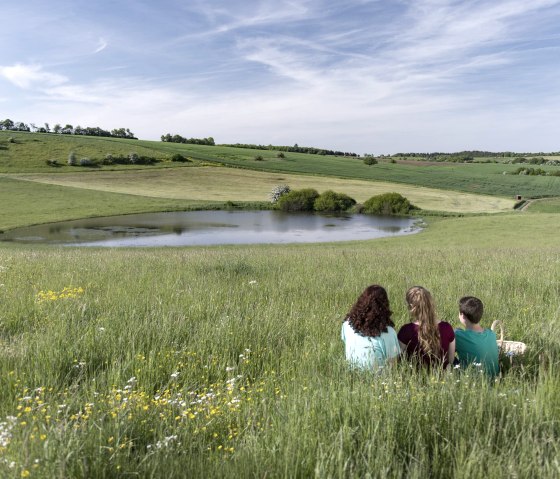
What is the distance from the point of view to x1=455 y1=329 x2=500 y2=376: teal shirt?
4242mm

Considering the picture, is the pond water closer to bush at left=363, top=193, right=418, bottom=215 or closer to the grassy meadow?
bush at left=363, top=193, right=418, bottom=215

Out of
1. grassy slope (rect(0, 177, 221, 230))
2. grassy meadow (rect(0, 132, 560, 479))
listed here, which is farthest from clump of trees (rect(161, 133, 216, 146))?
grassy meadow (rect(0, 132, 560, 479))

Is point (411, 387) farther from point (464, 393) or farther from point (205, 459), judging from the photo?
point (205, 459)

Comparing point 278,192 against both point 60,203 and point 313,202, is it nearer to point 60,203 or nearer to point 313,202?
point 313,202

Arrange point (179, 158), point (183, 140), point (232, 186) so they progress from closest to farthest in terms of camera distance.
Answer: point (232, 186)
point (179, 158)
point (183, 140)

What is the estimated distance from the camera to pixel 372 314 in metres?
4.24

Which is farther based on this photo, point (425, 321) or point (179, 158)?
point (179, 158)

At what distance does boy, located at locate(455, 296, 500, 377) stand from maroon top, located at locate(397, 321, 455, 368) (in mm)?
190

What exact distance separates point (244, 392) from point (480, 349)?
2.46 meters

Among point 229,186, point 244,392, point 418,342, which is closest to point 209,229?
point 229,186

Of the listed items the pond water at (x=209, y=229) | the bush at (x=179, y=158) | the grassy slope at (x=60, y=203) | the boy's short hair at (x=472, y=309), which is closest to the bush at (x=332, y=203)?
the pond water at (x=209, y=229)

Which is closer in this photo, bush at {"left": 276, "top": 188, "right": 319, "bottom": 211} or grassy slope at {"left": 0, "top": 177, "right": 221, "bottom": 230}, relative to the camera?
grassy slope at {"left": 0, "top": 177, "right": 221, "bottom": 230}

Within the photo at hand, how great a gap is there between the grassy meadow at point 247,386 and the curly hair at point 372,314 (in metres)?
0.37

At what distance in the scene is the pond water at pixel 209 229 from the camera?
36750 mm
